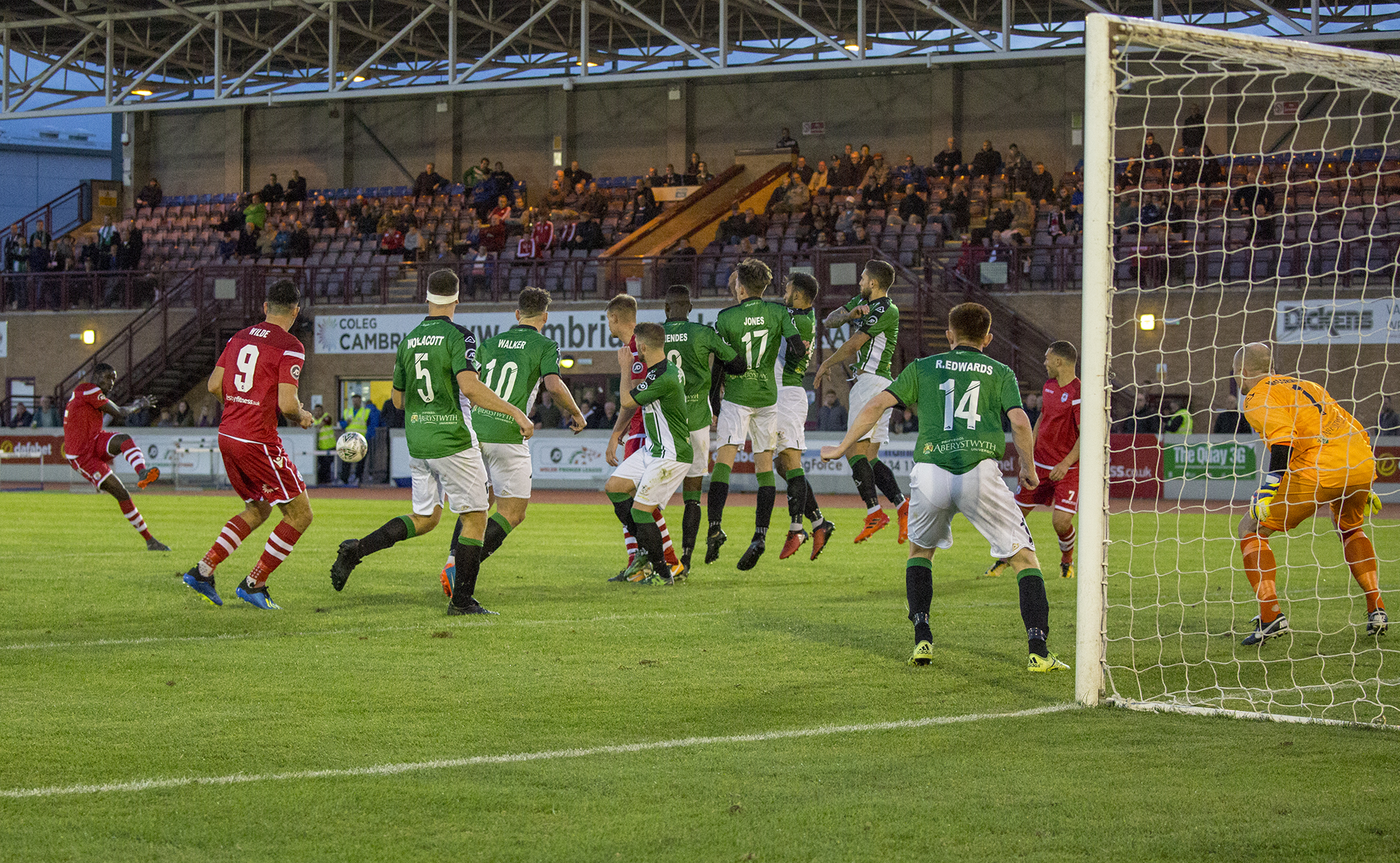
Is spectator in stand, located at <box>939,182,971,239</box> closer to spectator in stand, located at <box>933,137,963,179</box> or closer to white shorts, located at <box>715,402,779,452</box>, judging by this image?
spectator in stand, located at <box>933,137,963,179</box>

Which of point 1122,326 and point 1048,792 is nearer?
point 1048,792

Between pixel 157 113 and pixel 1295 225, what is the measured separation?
32519mm

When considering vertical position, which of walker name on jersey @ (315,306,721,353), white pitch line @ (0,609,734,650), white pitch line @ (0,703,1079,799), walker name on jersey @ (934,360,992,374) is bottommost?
white pitch line @ (0,609,734,650)

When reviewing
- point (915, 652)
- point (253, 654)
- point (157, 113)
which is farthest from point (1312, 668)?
point (157, 113)

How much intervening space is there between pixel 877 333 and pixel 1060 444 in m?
1.81

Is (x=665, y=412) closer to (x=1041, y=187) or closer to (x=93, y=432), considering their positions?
(x=93, y=432)

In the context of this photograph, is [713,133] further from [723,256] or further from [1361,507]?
[1361,507]

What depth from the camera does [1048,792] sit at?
14.8ft

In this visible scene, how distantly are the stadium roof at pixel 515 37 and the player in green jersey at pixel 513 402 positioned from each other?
1676 cm

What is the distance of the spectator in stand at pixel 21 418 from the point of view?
99.3ft

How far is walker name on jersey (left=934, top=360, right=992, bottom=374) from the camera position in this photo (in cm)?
689

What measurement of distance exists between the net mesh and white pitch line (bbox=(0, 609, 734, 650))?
2.72 meters

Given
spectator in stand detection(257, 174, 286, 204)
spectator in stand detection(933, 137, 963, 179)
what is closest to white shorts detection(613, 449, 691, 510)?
spectator in stand detection(933, 137, 963, 179)

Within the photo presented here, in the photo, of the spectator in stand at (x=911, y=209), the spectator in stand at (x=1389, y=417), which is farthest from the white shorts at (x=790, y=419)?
the spectator in stand at (x=911, y=209)
